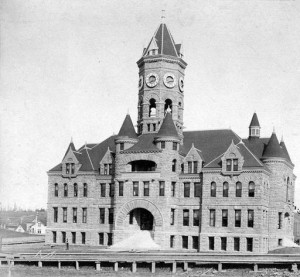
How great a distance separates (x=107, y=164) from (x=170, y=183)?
335 inches

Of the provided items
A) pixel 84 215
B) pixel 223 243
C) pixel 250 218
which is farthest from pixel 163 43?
pixel 223 243

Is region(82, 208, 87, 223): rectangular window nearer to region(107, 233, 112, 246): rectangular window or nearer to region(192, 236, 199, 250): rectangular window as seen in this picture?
region(107, 233, 112, 246): rectangular window

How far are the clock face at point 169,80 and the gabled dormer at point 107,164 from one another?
9.93 meters

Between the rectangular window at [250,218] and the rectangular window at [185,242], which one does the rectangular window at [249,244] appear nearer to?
the rectangular window at [250,218]

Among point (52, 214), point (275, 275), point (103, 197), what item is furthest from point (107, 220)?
point (275, 275)

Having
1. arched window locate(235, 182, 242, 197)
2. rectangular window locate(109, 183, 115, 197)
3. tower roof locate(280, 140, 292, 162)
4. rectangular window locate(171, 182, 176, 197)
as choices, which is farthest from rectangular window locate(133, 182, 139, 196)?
tower roof locate(280, 140, 292, 162)

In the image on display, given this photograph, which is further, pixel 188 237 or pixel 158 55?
pixel 158 55

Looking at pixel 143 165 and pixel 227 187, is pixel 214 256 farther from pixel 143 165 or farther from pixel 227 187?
pixel 143 165

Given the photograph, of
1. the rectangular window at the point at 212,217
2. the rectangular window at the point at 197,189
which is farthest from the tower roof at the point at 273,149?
the rectangular window at the point at 212,217

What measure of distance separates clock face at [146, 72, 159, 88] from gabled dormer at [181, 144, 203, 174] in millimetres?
9229

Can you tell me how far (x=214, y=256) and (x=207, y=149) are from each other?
15905 millimetres

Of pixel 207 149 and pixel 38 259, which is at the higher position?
pixel 207 149

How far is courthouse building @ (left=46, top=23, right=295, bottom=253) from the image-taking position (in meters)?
56.1

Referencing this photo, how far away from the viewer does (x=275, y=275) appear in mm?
42094
